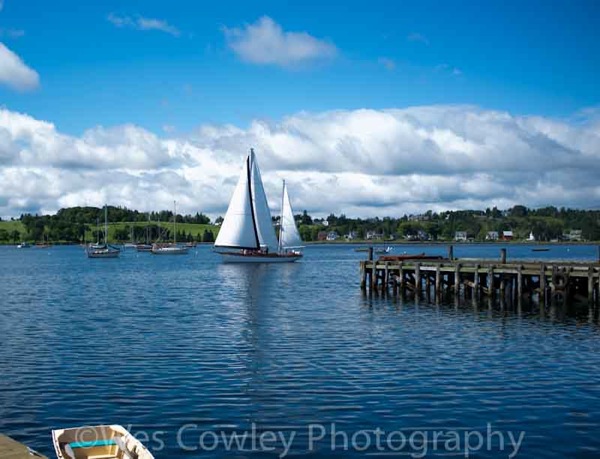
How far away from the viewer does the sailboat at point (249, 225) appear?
99.9m

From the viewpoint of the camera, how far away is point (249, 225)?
332ft

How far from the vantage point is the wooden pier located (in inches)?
1738

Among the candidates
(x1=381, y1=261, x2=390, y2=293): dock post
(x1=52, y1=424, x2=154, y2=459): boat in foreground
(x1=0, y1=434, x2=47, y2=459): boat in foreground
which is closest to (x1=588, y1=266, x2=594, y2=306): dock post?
(x1=381, y1=261, x2=390, y2=293): dock post

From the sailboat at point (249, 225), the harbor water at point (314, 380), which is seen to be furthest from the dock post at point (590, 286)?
the sailboat at point (249, 225)

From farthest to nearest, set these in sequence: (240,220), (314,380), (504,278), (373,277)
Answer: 1. (240,220)
2. (373,277)
3. (504,278)
4. (314,380)

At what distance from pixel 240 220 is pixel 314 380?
256 ft

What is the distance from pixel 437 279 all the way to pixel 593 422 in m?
33.3

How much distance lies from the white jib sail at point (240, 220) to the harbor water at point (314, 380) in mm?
55981


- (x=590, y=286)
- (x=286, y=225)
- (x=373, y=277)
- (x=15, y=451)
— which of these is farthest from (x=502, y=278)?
(x=286, y=225)

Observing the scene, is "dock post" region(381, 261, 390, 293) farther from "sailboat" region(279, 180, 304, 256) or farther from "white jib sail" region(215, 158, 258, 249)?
"sailboat" region(279, 180, 304, 256)

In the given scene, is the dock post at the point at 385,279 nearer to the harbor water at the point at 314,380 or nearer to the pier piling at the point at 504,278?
the pier piling at the point at 504,278

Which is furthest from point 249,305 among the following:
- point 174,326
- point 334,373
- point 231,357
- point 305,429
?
point 305,429

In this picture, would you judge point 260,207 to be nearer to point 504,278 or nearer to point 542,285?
point 504,278

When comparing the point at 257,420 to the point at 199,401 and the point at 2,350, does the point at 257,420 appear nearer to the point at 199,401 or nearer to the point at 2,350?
the point at 199,401
